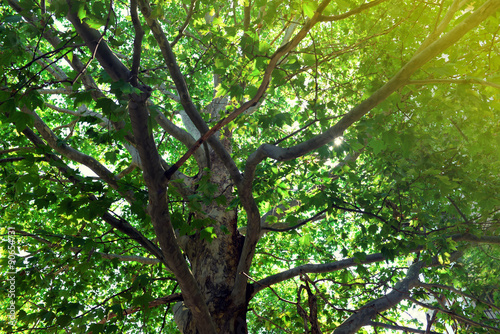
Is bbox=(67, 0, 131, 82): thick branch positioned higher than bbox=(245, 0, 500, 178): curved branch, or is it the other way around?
bbox=(67, 0, 131, 82): thick branch

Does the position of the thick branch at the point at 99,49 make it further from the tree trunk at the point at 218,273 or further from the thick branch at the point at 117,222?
the tree trunk at the point at 218,273

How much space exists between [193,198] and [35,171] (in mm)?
1426

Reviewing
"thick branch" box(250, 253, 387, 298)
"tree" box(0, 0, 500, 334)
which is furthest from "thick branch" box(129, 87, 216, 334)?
"thick branch" box(250, 253, 387, 298)

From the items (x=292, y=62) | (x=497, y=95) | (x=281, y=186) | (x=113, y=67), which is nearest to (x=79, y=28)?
(x=113, y=67)

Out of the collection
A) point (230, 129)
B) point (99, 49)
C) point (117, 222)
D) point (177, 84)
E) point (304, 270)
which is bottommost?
point (304, 270)

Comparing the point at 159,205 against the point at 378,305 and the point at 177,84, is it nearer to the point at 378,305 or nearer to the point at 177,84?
the point at 177,84

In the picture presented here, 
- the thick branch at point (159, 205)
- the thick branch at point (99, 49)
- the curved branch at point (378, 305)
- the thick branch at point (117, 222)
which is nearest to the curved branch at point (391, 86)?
the thick branch at point (159, 205)

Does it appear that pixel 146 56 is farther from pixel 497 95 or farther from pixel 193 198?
pixel 497 95

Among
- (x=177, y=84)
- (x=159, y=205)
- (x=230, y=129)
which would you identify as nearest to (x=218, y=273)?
(x=159, y=205)

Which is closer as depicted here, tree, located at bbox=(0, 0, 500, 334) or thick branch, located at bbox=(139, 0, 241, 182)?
tree, located at bbox=(0, 0, 500, 334)

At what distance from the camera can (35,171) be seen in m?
2.79

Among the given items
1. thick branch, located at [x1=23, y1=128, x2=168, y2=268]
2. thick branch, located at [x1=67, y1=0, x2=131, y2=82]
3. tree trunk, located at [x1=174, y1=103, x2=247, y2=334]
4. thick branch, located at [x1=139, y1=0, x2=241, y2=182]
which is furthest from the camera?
tree trunk, located at [x1=174, y1=103, x2=247, y2=334]

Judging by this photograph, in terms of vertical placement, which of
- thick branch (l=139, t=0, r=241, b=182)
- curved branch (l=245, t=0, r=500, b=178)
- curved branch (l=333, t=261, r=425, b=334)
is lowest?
curved branch (l=333, t=261, r=425, b=334)

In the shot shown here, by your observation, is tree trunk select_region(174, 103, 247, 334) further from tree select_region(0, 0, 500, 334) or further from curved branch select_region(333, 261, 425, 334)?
curved branch select_region(333, 261, 425, 334)
